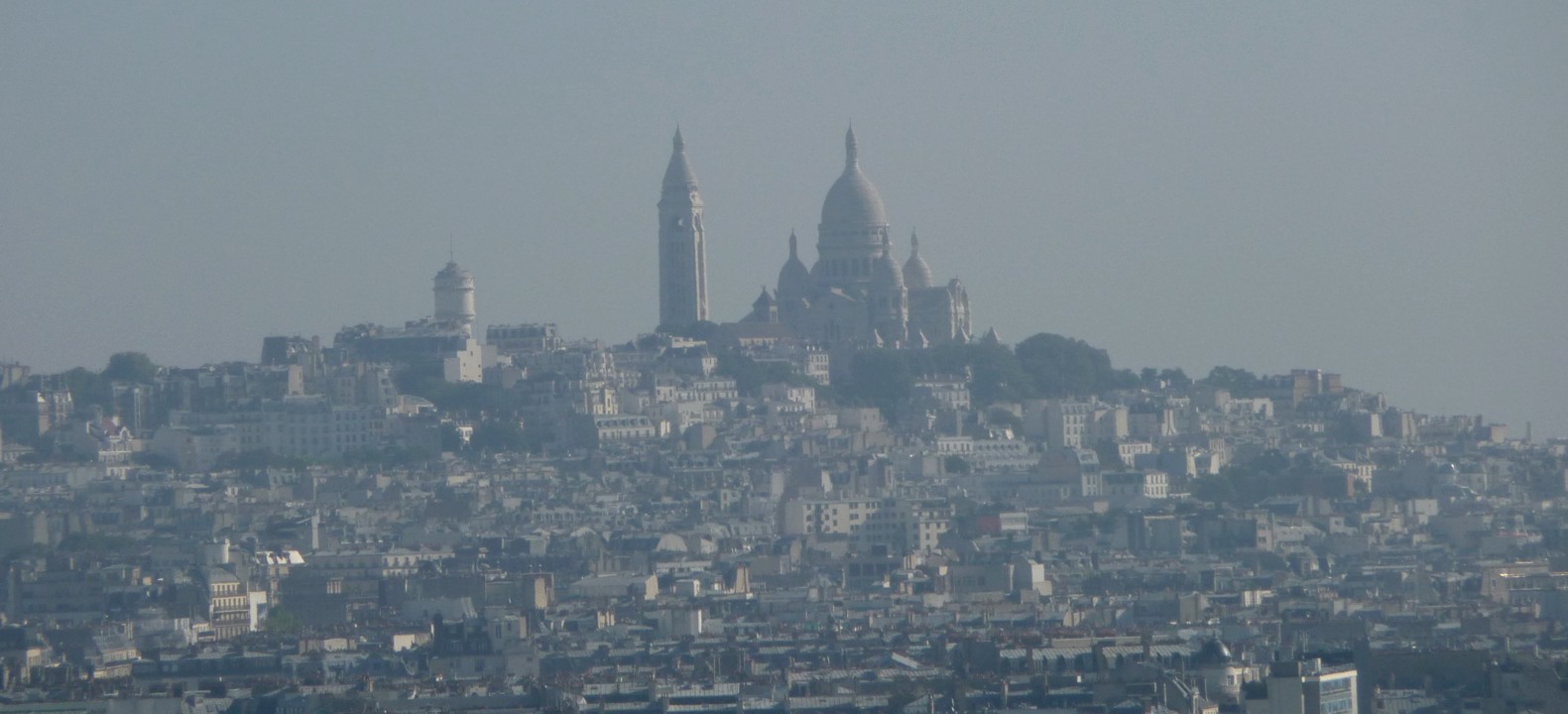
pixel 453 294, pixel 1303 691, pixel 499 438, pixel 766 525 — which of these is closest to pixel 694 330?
pixel 453 294

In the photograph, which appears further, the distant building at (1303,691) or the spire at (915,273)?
the spire at (915,273)

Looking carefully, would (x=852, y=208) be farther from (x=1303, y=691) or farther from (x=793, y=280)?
(x=1303, y=691)

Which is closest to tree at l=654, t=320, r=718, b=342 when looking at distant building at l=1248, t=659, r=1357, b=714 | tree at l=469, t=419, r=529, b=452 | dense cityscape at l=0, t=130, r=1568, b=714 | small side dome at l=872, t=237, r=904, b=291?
dense cityscape at l=0, t=130, r=1568, b=714

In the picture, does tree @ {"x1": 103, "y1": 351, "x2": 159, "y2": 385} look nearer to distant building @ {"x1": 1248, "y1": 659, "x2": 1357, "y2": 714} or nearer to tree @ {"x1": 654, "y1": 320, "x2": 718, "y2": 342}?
tree @ {"x1": 654, "y1": 320, "x2": 718, "y2": 342}

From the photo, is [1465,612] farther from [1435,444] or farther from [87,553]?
[1435,444]

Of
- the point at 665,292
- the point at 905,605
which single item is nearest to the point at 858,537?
the point at 905,605

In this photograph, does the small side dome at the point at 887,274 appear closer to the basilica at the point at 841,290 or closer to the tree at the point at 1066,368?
the basilica at the point at 841,290

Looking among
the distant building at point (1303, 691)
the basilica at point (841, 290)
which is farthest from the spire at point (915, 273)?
the distant building at point (1303, 691)
